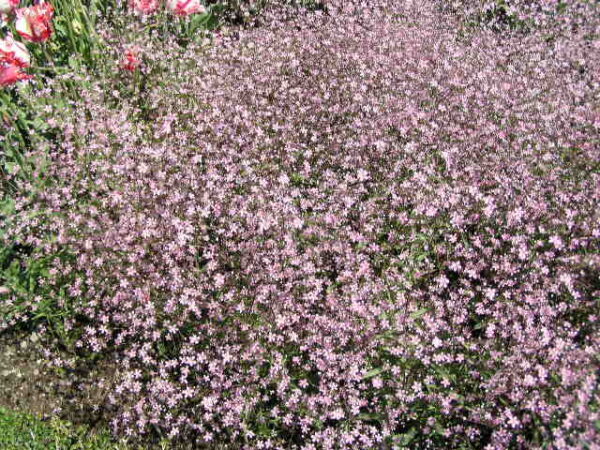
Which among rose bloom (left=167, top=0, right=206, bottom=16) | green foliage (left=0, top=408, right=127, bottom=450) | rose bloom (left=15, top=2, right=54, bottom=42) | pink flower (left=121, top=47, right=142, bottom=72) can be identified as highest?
rose bloom (left=15, top=2, right=54, bottom=42)

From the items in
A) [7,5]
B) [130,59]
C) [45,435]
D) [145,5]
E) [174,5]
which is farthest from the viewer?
[174,5]

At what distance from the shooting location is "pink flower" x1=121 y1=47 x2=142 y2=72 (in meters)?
6.04

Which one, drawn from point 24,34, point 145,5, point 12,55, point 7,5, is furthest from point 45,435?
point 145,5

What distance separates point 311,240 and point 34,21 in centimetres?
326

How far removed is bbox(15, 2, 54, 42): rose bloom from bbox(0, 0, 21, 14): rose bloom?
30 cm

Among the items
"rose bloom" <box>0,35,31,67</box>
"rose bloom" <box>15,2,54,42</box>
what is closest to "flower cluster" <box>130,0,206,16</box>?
"rose bloom" <box>15,2,54,42</box>

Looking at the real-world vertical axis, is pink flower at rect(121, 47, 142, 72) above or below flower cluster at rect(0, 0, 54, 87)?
below

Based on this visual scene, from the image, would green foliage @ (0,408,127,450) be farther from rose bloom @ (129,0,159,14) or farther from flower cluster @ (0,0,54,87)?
rose bloom @ (129,0,159,14)

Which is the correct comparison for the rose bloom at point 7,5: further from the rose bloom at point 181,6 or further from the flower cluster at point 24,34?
the rose bloom at point 181,6

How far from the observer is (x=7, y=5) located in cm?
549

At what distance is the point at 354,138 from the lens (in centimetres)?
579

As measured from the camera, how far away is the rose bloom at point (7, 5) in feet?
17.9

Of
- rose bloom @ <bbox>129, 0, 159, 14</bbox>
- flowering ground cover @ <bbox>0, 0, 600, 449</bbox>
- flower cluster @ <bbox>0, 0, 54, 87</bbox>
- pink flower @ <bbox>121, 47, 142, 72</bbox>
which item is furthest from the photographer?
rose bloom @ <bbox>129, 0, 159, 14</bbox>

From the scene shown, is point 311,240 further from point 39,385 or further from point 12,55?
point 12,55
